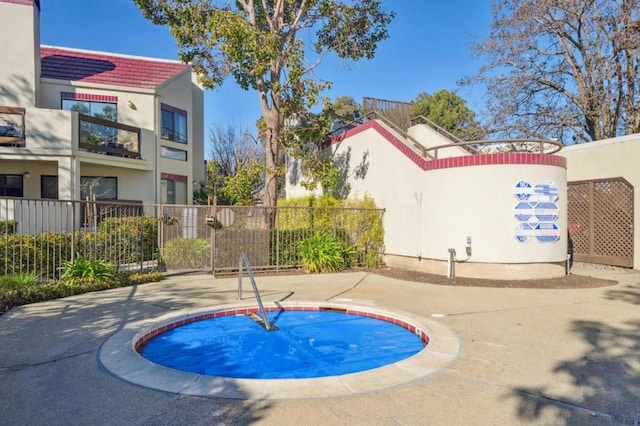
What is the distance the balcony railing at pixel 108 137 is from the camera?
50.1 ft

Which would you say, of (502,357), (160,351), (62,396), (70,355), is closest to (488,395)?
(502,357)

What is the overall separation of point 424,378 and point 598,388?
155 cm

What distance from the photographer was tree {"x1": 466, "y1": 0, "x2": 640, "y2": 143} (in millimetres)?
15562

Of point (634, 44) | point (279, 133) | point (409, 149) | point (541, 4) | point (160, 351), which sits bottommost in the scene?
point (160, 351)

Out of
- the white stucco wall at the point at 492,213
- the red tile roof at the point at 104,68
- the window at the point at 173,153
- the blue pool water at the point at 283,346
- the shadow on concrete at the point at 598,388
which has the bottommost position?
the blue pool water at the point at 283,346

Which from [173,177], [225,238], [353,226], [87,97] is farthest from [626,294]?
[87,97]

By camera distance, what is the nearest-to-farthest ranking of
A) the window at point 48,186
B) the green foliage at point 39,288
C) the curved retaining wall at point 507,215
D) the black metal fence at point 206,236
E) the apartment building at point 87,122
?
the green foliage at point 39,288 < the curved retaining wall at point 507,215 < the black metal fence at point 206,236 < the apartment building at point 87,122 < the window at point 48,186

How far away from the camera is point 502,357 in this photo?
4.39 metres

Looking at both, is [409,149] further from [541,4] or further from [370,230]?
[541,4]

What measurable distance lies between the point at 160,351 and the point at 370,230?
8111 mm

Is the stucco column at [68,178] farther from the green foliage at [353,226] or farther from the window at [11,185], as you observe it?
the green foliage at [353,226]

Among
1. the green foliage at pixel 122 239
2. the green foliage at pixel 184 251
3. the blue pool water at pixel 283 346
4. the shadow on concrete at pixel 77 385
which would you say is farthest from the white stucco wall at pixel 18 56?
the blue pool water at pixel 283 346

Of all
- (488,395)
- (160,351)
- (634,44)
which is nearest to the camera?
(488,395)

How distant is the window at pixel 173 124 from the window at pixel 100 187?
3421 millimetres
